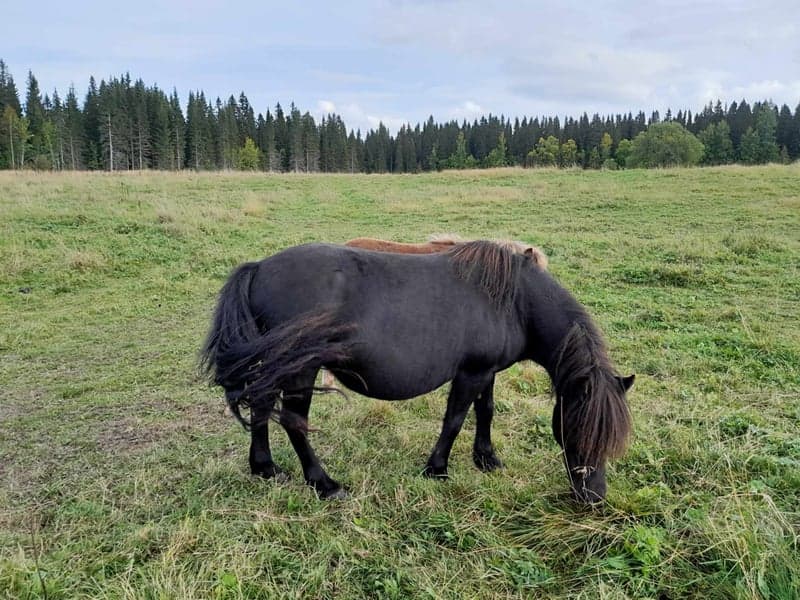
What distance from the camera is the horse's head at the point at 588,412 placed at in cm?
266

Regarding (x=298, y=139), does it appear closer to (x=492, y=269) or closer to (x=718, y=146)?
(x=718, y=146)

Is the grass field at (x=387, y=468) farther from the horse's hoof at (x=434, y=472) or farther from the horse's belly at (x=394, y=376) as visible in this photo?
the horse's belly at (x=394, y=376)

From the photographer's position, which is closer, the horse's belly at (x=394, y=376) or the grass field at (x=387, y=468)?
the grass field at (x=387, y=468)

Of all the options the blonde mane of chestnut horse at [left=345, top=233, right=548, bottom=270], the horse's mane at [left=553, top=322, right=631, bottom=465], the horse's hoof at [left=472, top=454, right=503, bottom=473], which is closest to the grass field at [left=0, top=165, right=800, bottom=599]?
the horse's hoof at [left=472, top=454, right=503, bottom=473]

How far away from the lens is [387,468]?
3.25m

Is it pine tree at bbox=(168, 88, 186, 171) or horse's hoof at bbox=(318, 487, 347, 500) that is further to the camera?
pine tree at bbox=(168, 88, 186, 171)

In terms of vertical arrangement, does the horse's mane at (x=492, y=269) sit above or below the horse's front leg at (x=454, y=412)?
above

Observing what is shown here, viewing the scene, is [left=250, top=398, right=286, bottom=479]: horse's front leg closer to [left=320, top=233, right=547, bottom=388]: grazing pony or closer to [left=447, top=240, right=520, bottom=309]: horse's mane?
[left=320, top=233, right=547, bottom=388]: grazing pony

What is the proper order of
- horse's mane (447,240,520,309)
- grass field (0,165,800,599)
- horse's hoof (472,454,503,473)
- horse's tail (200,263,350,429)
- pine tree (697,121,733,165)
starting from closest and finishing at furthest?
1. grass field (0,165,800,599)
2. horse's tail (200,263,350,429)
3. horse's mane (447,240,520,309)
4. horse's hoof (472,454,503,473)
5. pine tree (697,121,733,165)

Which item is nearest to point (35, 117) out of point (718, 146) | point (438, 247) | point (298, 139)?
point (298, 139)

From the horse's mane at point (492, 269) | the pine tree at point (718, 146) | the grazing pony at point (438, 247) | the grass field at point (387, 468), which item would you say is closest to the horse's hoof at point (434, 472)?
the grass field at point (387, 468)

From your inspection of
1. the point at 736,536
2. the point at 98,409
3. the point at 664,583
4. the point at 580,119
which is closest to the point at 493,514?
the point at 664,583

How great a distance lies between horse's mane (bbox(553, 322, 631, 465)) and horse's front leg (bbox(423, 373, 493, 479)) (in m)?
0.47

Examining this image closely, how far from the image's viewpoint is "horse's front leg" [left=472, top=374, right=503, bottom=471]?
332 centimetres
